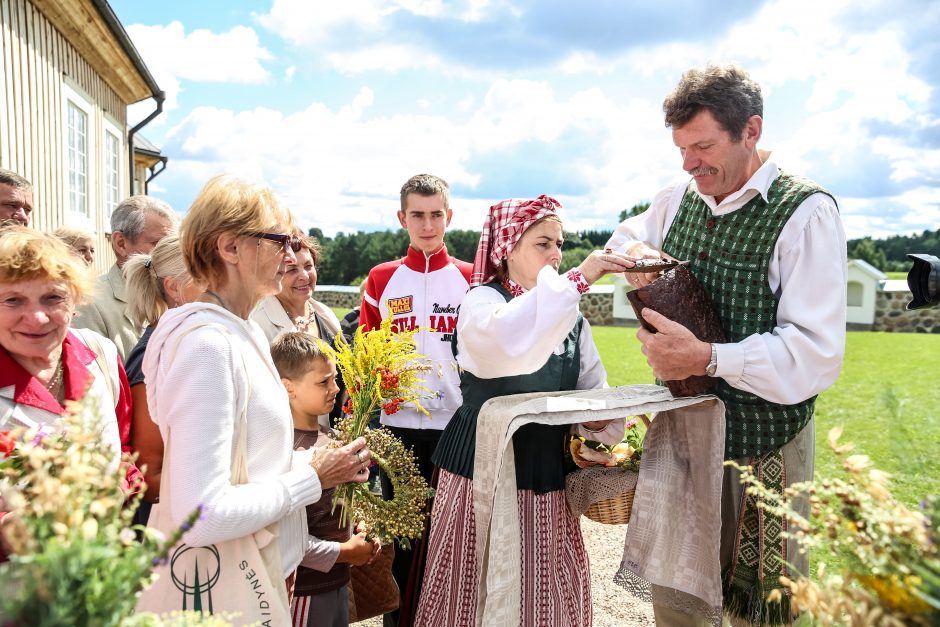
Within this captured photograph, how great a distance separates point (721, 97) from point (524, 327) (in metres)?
1.05

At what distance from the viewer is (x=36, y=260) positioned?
82.6 inches

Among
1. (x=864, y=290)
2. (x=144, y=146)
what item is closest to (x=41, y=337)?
(x=144, y=146)

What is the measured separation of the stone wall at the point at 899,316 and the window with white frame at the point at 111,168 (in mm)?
21776

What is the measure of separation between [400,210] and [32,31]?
5.31 m

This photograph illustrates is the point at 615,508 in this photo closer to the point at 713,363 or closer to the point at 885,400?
the point at 713,363

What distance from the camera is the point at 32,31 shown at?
286 inches

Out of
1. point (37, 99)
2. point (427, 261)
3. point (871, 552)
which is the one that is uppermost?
point (37, 99)

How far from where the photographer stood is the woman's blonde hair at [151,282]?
117 inches

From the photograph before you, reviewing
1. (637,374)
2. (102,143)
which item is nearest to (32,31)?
(102,143)

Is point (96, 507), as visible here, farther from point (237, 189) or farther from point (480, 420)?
point (480, 420)

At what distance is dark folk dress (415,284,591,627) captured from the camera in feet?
8.63

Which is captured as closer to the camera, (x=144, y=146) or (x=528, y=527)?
(x=528, y=527)

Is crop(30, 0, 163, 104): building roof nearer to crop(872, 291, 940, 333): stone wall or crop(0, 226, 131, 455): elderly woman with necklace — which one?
crop(0, 226, 131, 455): elderly woman with necklace

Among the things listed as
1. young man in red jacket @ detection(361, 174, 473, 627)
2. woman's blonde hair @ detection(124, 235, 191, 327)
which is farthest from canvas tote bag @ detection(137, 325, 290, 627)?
young man in red jacket @ detection(361, 174, 473, 627)
